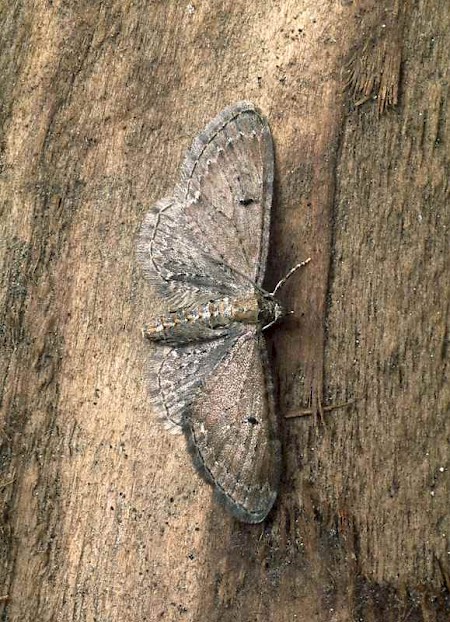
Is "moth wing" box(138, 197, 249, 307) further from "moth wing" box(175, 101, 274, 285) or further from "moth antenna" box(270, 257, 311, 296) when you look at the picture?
"moth antenna" box(270, 257, 311, 296)

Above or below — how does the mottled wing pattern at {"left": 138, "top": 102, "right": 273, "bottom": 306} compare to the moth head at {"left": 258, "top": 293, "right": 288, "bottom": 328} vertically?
above

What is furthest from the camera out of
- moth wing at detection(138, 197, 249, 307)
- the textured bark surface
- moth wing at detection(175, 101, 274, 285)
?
moth wing at detection(138, 197, 249, 307)

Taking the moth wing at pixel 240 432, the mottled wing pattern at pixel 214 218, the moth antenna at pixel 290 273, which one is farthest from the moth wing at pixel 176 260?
the moth wing at pixel 240 432

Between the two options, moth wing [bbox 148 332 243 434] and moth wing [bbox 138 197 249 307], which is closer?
moth wing [bbox 148 332 243 434]

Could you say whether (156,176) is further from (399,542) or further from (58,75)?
(399,542)

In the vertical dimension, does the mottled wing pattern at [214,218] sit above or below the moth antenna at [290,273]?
above

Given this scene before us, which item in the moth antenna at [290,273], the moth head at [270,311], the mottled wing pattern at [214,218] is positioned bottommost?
the moth head at [270,311]

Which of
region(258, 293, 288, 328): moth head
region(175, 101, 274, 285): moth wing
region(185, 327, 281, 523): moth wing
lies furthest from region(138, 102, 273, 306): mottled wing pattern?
region(185, 327, 281, 523): moth wing

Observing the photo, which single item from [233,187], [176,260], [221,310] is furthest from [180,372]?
[233,187]

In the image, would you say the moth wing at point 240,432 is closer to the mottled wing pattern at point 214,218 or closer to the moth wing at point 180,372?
the moth wing at point 180,372
